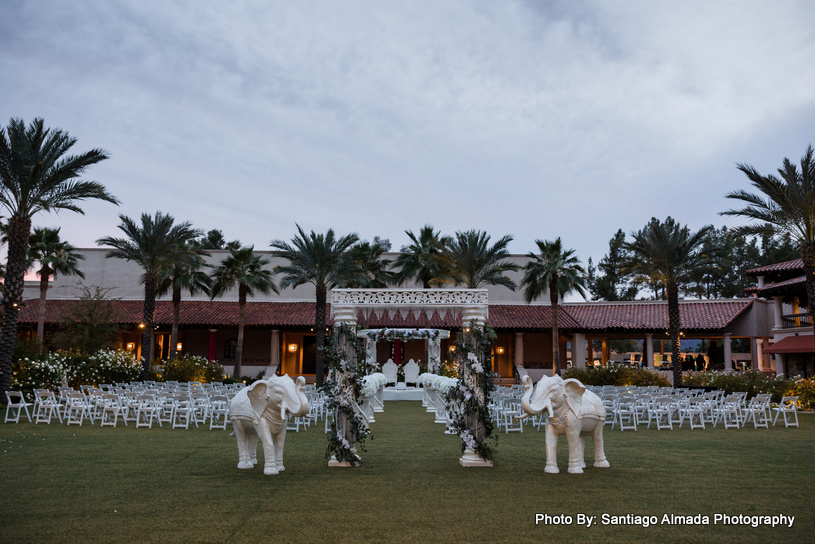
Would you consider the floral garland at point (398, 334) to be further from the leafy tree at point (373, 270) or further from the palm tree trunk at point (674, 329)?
the palm tree trunk at point (674, 329)

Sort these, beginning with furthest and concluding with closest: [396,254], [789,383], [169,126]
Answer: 1. [396,254]
2. [169,126]
3. [789,383]

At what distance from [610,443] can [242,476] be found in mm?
7567

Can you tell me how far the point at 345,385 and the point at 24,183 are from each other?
1443cm

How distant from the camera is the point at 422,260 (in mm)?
33188

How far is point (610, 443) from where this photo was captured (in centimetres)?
1211

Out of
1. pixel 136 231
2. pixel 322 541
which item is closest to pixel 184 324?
pixel 136 231

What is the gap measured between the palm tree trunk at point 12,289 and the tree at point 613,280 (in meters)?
47.6

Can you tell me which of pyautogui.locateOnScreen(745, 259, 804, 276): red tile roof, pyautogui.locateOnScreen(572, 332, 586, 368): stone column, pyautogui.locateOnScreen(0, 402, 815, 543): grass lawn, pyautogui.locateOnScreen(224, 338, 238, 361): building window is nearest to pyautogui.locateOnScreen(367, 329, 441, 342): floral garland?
pyautogui.locateOnScreen(0, 402, 815, 543): grass lawn

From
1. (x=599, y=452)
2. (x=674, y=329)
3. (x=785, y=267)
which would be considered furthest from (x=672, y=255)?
(x=599, y=452)

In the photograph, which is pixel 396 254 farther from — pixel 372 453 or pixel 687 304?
pixel 372 453

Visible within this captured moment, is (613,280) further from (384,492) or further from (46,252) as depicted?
(384,492)

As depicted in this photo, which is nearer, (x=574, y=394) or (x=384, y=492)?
(x=384, y=492)

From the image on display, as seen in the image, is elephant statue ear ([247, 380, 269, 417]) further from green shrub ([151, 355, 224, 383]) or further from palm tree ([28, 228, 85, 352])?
palm tree ([28, 228, 85, 352])

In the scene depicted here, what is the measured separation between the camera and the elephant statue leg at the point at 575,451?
8.64 metres
